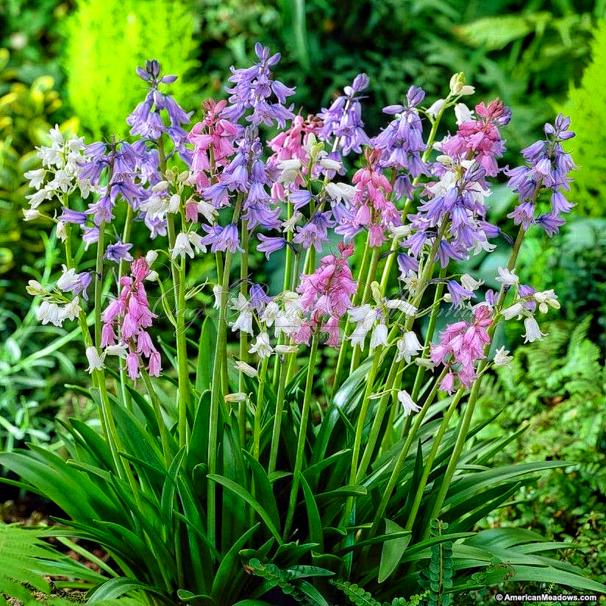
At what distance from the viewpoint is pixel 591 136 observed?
4.31 m

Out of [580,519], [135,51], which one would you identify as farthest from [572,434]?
[135,51]

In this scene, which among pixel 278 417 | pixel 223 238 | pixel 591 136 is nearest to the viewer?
pixel 223 238

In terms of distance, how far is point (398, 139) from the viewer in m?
1.77

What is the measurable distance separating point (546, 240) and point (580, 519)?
1520mm

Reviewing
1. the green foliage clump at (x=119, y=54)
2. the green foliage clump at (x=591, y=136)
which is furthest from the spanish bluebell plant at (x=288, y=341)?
the green foliage clump at (x=119, y=54)

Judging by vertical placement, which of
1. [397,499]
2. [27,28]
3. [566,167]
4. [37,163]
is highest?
[27,28]

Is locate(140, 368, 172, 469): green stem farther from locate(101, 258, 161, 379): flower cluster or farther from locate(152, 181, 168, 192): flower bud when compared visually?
locate(152, 181, 168, 192): flower bud

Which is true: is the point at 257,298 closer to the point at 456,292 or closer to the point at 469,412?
the point at 456,292

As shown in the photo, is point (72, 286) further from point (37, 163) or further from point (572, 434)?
point (37, 163)

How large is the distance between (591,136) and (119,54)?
2.49 m

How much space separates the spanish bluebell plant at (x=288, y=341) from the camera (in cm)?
171

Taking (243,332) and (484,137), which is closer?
(484,137)

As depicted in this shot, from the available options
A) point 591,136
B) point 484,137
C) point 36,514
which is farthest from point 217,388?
point 591,136

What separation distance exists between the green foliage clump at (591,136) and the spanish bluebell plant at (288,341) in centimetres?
248
